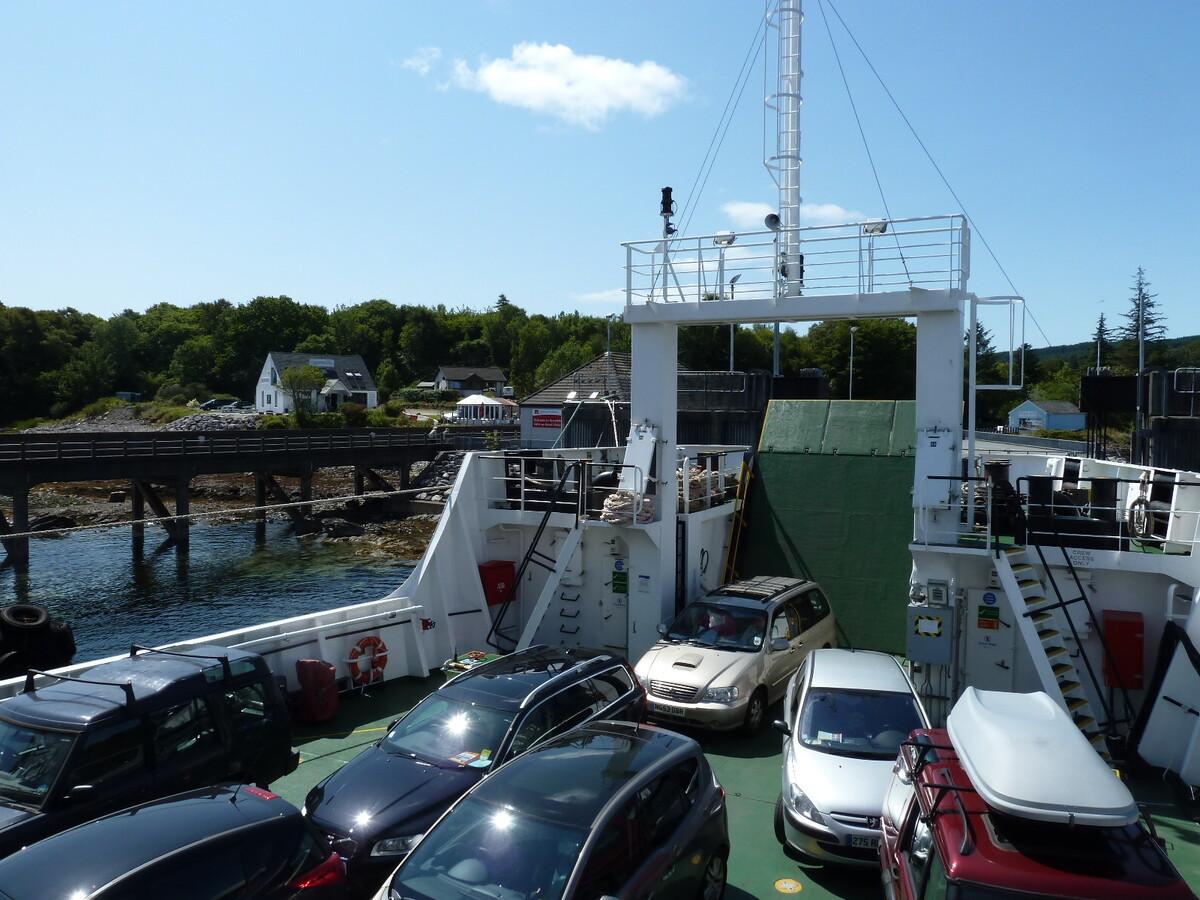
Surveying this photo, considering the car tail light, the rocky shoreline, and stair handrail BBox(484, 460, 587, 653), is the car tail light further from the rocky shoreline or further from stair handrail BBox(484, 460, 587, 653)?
the rocky shoreline

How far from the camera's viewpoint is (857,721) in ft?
24.7

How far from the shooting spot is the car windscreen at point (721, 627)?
10.0m

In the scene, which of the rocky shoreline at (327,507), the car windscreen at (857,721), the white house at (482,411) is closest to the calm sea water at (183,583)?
the rocky shoreline at (327,507)

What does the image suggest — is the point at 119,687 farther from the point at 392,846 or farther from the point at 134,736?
the point at 392,846

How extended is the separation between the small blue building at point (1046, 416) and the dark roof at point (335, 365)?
201ft

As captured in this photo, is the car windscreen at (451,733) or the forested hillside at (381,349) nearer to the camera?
the car windscreen at (451,733)

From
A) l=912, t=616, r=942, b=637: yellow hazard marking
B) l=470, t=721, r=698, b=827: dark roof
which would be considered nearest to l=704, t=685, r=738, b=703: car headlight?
l=912, t=616, r=942, b=637: yellow hazard marking

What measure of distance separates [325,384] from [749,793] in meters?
79.1

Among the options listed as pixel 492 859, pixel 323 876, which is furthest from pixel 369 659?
pixel 492 859

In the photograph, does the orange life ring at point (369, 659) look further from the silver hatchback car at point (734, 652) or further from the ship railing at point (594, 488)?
the silver hatchback car at point (734, 652)

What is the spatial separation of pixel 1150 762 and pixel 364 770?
790cm

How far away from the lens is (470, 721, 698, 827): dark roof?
5219mm

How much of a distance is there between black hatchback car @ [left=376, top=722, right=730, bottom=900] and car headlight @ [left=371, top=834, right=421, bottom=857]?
895 millimetres

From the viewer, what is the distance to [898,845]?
17.7ft
